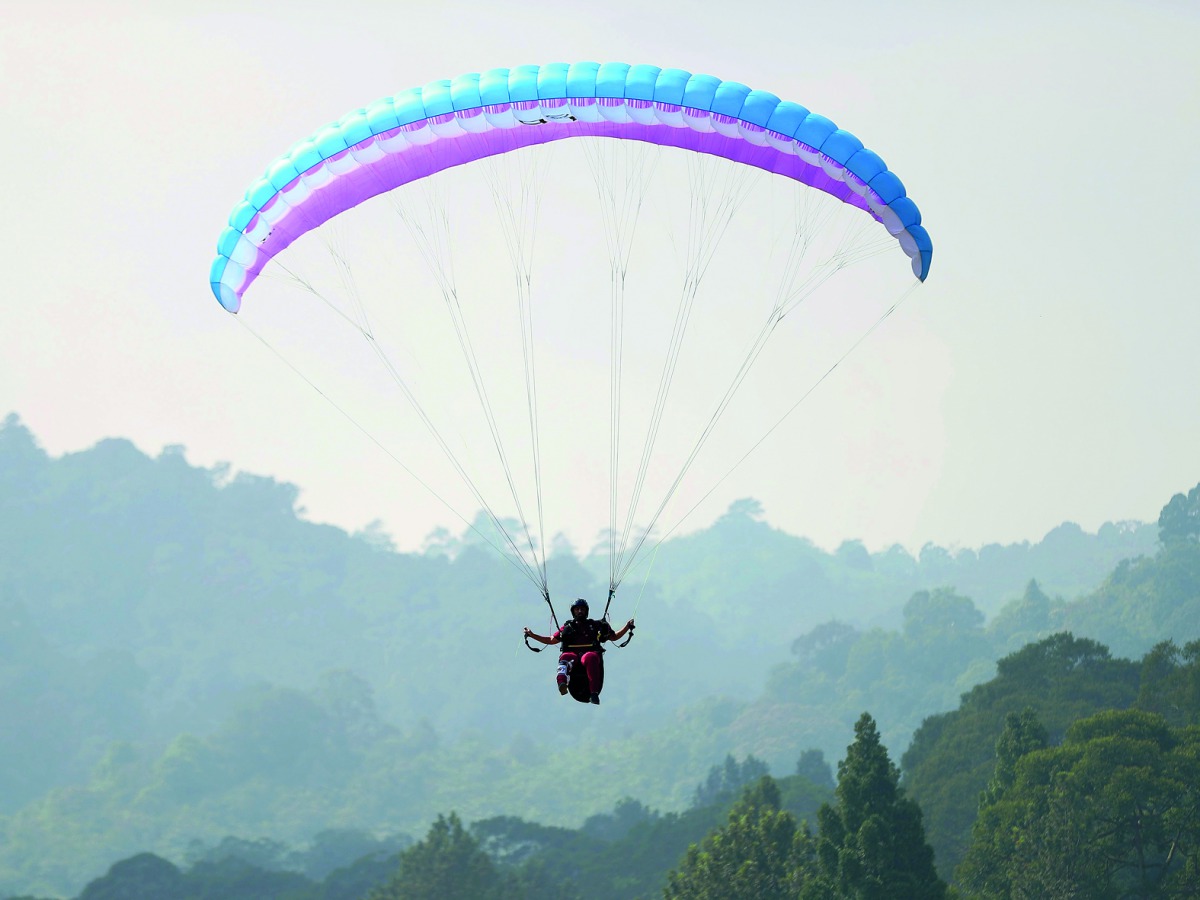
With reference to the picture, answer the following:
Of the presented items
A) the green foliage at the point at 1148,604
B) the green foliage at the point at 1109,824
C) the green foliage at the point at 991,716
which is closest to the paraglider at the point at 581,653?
the green foliage at the point at 1109,824

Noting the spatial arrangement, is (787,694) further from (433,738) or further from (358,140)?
(358,140)

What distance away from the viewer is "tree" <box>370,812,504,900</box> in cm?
6719

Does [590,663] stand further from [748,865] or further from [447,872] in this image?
[447,872]

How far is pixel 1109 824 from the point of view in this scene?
159 feet

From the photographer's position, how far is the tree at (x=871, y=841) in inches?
1668

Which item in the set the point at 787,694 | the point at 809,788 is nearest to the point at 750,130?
the point at 809,788

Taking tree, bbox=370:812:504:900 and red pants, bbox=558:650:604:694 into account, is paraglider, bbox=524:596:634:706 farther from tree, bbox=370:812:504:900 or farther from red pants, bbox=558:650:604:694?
tree, bbox=370:812:504:900

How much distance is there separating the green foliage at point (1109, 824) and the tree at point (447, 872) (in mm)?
25098

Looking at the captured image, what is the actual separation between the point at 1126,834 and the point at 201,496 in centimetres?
14624

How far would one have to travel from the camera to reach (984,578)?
632 ft

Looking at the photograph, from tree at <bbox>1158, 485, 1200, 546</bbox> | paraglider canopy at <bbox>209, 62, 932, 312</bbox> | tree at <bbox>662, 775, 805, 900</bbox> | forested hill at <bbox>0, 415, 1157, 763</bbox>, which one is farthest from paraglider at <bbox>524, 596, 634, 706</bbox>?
forested hill at <bbox>0, 415, 1157, 763</bbox>

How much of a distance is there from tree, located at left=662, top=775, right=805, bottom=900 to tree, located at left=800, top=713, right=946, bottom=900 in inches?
177

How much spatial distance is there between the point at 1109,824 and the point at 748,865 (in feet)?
35.7

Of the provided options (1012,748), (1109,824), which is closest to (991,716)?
(1012,748)
